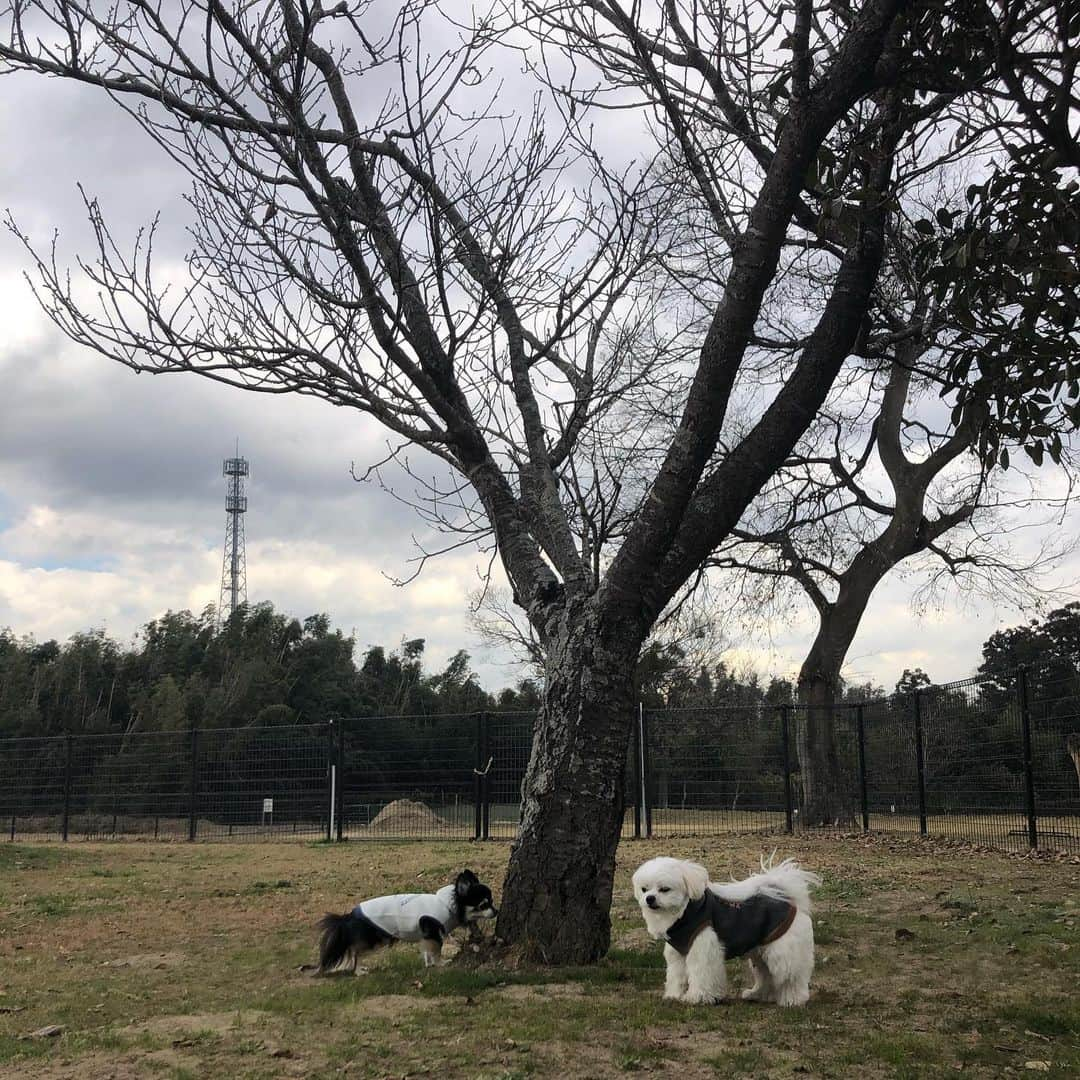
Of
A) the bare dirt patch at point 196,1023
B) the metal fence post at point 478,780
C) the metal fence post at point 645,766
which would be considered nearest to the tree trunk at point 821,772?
the metal fence post at point 645,766

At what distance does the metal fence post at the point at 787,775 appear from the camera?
48.9 feet

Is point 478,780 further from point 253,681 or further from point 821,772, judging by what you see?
point 253,681

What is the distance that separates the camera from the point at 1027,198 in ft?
14.9

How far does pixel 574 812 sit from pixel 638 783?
981 centimetres

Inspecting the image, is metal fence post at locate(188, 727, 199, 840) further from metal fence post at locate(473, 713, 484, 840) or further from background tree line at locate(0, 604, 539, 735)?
background tree line at locate(0, 604, 539, 735)

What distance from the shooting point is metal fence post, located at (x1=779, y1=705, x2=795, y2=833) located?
1490cm

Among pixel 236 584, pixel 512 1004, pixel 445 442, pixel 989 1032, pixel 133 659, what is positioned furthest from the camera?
pixel 236 584

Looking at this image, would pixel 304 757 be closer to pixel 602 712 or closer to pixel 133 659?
pixel 602 712

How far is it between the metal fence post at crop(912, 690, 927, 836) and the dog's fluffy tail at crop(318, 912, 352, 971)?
10.0 metres

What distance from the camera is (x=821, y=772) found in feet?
49.1

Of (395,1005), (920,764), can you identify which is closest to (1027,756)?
(920,764)

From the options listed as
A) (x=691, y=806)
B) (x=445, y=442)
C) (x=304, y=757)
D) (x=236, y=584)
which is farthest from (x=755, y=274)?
(x=236, y=584)

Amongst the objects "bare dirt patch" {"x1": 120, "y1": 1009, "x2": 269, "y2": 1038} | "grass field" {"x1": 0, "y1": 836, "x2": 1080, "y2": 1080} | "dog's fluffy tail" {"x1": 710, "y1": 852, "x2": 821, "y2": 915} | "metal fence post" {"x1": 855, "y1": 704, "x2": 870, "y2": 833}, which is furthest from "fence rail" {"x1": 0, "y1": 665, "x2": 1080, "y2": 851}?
"bare dirt patch" {"x1": 120, "y1": 1009, "x2": 269, "y2": 1038}

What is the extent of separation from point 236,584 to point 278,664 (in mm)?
7453
